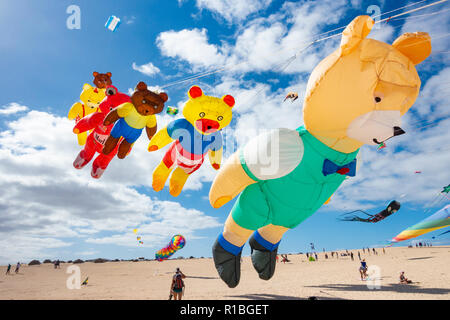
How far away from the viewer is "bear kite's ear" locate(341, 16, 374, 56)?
12.0ft

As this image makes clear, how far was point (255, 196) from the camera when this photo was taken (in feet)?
16.9

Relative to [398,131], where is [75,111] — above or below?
above

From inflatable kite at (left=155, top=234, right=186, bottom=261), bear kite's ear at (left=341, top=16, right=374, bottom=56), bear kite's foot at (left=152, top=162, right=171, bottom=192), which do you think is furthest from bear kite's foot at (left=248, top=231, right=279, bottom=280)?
inflatable kite at (left=155, top=234, right=186, bottom=261)

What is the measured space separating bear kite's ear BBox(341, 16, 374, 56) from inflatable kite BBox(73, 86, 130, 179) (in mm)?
4607

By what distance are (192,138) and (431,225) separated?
36.0 ft

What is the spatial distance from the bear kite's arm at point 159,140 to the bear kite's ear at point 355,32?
12.2 feet

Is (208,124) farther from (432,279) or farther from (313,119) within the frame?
(432,279)

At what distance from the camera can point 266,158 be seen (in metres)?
4.50

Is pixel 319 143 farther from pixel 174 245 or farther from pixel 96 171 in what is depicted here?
pixel 174 245

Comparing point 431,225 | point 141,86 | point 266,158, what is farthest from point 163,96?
point 431,225

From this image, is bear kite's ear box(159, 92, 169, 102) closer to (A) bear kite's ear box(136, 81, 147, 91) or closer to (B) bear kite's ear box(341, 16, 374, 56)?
(A) bear kite's ear box(136, 81, 147, 91)

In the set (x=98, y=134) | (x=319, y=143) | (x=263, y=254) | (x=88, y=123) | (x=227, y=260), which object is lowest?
(x=227, y=260)

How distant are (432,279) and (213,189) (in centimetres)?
1158
